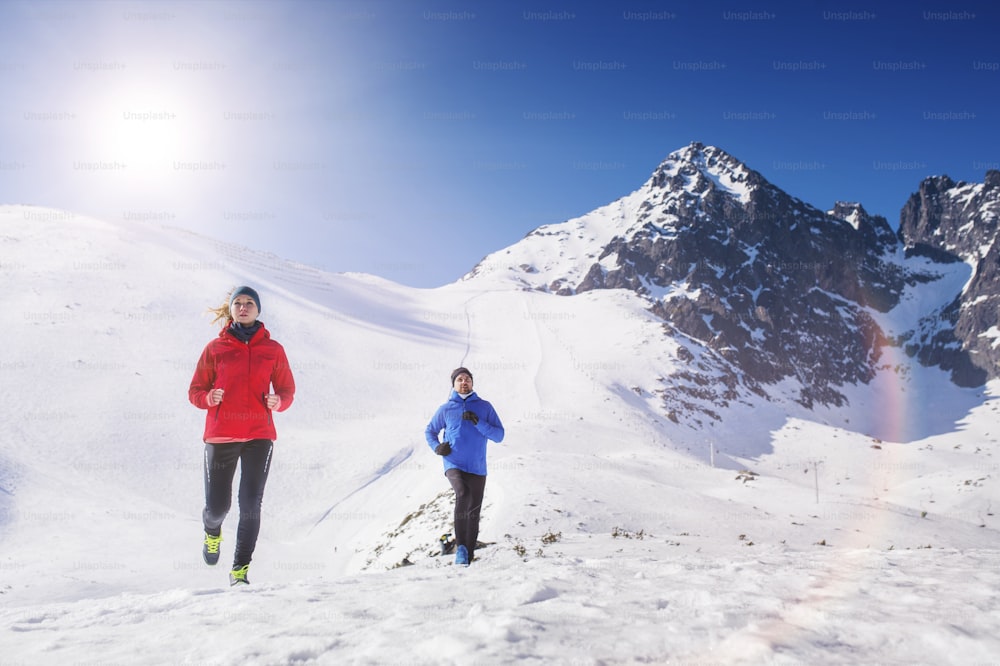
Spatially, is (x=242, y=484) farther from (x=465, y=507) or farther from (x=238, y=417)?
(x=465, y=507)

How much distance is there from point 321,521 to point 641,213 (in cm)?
16518

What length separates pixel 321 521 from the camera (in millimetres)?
18406

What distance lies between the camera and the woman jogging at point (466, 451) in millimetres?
7199

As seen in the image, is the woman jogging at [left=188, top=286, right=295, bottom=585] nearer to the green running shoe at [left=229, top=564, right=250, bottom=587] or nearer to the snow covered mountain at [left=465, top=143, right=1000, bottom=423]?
the green running shoe at [left=229, top=564, right=250, bottom=587]

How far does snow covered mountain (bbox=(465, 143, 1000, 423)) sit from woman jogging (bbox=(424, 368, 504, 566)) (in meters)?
105

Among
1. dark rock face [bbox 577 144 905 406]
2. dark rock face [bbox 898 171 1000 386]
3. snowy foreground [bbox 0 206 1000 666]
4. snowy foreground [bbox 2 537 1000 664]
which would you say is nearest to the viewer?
snowy foreground [bbox 2 537 1000 664]

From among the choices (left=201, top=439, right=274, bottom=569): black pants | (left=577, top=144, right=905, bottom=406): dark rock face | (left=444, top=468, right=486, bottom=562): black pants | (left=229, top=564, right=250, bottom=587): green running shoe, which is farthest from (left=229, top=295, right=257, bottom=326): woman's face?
(left=577, top=144, right=905, bottom=406): dark rock face

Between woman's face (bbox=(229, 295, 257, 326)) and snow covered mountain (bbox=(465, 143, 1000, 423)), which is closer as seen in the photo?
woman's face (bbox=(229, 295, 257, 326))

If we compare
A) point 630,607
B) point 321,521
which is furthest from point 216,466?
point 321,521

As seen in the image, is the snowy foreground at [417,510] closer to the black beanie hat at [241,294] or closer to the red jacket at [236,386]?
the red jacket at [236,386]

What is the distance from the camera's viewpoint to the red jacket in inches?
218

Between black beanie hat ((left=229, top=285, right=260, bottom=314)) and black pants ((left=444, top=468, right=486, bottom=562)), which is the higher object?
black beanie hat ((left=229, top=285, right=260, bottom=314))

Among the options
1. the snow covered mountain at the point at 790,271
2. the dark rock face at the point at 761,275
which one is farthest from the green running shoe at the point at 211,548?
the dark rock face at the point at 761,275

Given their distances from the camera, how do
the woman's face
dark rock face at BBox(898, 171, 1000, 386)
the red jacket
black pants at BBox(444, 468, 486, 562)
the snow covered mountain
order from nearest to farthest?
the red jacket
the woman's face
black pants at BBox(444, 468, 486, 562)
the snow covered mountain
dark rock face at BBox(898, 171, 1000, 386)
